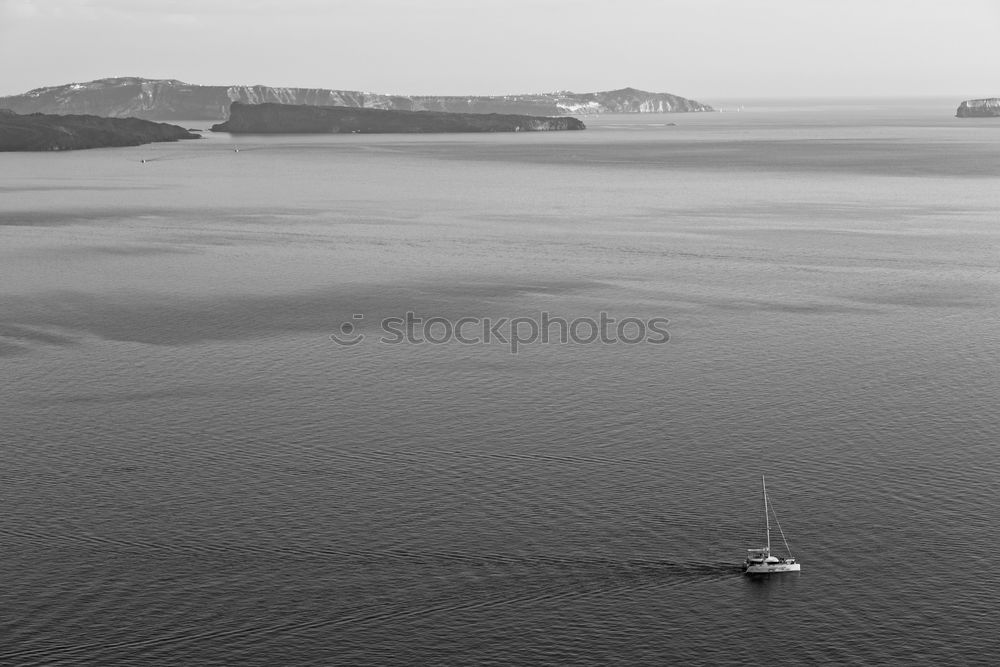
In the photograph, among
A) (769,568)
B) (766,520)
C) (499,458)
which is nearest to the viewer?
(769,568)

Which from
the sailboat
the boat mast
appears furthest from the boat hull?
the boat mast

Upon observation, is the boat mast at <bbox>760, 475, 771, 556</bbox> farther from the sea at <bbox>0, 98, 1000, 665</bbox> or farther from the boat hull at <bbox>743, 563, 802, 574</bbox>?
Answer: the boat hull at <bbox>743, 563, 802, 574</bbox>

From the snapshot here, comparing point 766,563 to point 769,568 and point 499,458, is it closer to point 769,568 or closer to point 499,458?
point 769,568

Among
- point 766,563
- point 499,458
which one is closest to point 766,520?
point 766,563

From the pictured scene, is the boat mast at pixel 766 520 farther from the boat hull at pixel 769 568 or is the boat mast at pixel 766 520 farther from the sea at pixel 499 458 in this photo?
the boat hull at pixel 769 568

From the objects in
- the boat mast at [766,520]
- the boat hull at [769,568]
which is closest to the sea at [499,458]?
the boat hull at [769,568]

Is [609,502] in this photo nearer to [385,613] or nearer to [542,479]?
[542,479]
